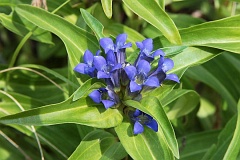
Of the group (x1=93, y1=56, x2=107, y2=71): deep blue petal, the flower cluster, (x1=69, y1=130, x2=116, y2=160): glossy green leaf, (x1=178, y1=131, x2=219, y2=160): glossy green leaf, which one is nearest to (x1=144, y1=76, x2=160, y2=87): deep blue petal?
the flower cluster

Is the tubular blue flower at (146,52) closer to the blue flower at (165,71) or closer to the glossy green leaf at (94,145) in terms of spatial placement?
the blue flower at (165,71)

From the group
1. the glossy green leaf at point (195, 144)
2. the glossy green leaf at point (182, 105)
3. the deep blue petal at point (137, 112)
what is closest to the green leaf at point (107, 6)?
the deep blue petal at point (137, 112)

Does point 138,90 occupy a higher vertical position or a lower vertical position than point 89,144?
higher

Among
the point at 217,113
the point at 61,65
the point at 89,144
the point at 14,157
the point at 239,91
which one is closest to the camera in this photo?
the point at 89,144

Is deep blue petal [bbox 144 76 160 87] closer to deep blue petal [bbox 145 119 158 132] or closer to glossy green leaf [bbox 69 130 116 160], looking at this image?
deep blue petal [bbox 145 119 158 132]

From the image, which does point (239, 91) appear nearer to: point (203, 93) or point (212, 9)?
point (203, 93)

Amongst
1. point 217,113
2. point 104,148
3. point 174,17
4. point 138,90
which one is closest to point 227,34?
point 138,90
